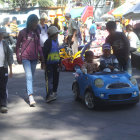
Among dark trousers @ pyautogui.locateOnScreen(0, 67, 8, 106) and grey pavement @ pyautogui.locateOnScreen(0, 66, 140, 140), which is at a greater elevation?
dark trousers @ pyautogui.locateOnScreen(0, 67, 8, 106)

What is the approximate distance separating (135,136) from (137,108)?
1.94 m

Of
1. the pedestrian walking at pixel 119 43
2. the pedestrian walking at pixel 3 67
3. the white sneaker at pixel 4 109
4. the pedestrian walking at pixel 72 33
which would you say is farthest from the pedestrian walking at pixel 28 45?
the pedestrian walking at pixel 72 33

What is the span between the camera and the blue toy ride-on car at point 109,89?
23.1 feet

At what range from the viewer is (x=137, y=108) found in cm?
728

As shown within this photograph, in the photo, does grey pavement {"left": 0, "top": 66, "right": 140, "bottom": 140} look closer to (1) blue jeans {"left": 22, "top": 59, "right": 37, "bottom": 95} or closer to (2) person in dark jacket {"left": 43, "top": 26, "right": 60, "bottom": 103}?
(2) person in dark jacket {"left": 43, "top": 26, "right": 60, "bottom": 103}

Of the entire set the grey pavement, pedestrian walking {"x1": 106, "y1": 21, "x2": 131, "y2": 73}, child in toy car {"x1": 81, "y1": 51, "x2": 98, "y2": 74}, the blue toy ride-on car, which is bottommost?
the grey pavement

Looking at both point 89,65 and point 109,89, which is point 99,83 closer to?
point 109,89

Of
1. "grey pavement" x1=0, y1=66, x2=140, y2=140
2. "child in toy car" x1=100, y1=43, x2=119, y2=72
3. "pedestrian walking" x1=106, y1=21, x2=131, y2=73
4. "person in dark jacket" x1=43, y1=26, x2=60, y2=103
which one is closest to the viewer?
"grey pavement" x1=0, y1=66, x2=140, y2=140

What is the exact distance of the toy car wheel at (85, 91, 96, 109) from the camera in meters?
7.19

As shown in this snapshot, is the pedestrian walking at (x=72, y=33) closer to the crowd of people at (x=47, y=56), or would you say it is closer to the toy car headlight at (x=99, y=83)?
the crowd of people at (x=47, y=56)

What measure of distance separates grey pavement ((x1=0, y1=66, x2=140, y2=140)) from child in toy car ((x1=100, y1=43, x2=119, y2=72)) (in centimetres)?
98

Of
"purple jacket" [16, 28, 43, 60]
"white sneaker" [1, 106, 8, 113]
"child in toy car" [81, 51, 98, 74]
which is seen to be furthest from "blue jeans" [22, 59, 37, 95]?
"child in toy car" [81, 51, 98, 74]

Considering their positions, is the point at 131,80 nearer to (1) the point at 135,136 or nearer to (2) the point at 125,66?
(2) the point at 125,66

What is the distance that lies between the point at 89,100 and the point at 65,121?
1.05m
